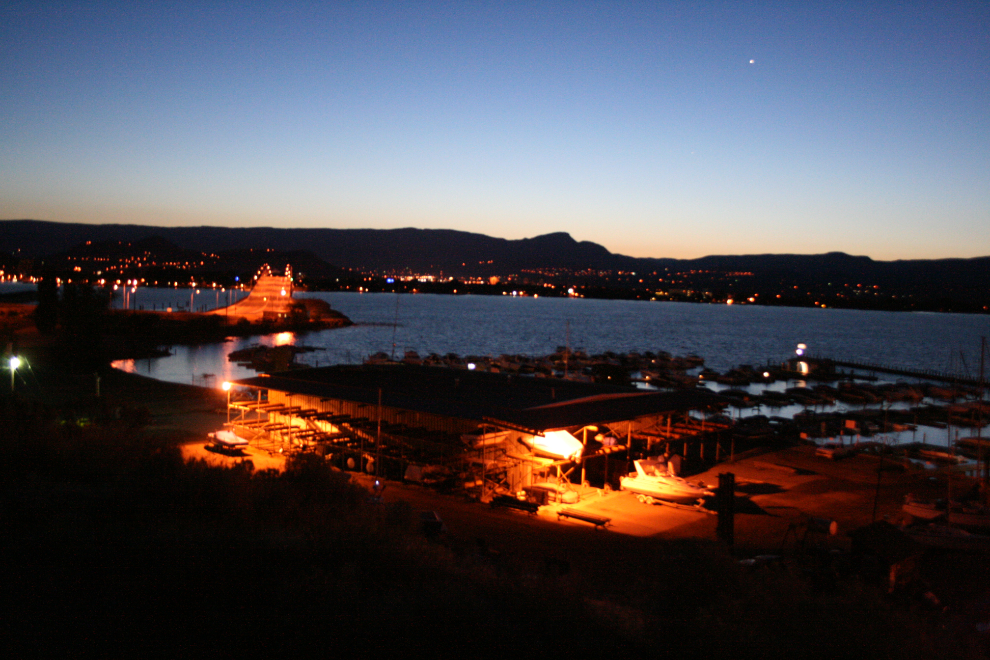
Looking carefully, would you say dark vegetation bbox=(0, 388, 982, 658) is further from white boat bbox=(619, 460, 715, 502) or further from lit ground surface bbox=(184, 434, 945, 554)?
white boat bbox=(619, 460, 715, 502)

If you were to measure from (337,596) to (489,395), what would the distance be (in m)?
10.1

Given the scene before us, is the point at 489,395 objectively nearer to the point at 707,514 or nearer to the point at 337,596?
the point at 707,514

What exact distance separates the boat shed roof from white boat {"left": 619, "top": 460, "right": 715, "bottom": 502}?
1.21 m

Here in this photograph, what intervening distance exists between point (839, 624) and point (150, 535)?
17.3 feet

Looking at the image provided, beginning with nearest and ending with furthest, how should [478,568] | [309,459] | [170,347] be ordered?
[478,568]
[309,459]
[170,347]

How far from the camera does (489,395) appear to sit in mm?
14688

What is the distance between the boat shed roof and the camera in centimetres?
1250

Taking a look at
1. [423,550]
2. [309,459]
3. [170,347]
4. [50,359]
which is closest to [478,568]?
[423,550]

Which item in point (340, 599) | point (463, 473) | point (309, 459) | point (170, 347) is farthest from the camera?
point (170, 347)

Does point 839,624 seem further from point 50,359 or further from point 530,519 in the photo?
point 50,359

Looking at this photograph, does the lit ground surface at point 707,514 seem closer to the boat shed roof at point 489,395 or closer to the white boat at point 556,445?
the white boat at point 556,445

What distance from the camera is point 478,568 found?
580 centimetres

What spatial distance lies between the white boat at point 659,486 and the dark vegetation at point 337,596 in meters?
4.42

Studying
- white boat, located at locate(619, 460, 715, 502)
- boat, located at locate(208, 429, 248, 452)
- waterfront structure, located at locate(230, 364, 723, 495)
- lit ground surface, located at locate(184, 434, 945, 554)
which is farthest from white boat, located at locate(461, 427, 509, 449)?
boat, located at locate(208, 429, 248, 452)
